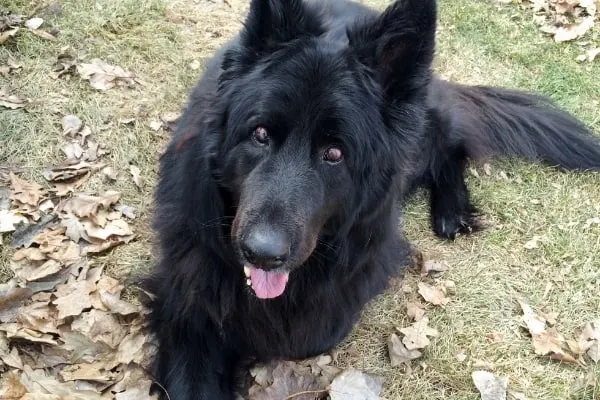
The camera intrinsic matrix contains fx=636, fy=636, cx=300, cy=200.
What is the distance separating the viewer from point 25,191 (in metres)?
3.42

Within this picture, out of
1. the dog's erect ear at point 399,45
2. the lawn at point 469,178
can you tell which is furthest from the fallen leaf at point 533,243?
the dog's erect ear at point 399,45

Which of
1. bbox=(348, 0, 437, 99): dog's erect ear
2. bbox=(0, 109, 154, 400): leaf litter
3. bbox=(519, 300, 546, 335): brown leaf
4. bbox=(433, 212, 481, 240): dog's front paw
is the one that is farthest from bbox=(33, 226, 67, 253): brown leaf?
bbox=(519, 300, 546, 335): brown leaf

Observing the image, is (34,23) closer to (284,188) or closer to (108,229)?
(108,229)

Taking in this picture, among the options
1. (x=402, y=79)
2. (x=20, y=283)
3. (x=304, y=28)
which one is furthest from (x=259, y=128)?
(x=20, y=283)

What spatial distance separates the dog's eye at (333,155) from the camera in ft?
7.58

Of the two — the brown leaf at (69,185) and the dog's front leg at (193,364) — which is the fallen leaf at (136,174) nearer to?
the brown leaf at (69,185)

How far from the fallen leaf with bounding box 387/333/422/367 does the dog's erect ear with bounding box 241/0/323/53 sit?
1.59m

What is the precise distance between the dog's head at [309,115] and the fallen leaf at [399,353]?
3.23ft

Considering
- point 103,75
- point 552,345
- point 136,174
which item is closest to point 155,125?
point 136,174

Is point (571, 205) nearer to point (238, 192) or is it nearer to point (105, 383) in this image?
point (238, 192)

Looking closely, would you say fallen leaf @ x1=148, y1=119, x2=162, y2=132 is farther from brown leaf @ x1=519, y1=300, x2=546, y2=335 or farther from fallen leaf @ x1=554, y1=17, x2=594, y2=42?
fallen leaf @ x1=554, y1=17, x2=594, y2=42

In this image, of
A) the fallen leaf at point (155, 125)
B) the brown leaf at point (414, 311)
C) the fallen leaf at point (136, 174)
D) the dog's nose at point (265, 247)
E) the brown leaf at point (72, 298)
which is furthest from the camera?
the fallen leaf at point (155, 125)

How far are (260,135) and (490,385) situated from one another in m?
1.69

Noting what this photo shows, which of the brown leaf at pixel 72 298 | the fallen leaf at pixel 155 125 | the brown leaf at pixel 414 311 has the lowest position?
the brown leaf at pixel 414 311
